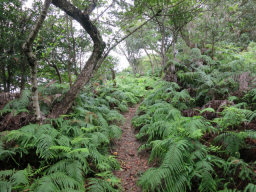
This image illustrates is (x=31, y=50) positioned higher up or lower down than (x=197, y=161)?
higher up

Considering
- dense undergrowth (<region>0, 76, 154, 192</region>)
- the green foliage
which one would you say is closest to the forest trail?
dense undergrowth (<region>0, 76, 154, 192</region>)

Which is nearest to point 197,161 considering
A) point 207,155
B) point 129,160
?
point 207,155

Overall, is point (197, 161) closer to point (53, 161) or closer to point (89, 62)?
point (53, 161)

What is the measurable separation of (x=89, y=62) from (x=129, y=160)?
344cm

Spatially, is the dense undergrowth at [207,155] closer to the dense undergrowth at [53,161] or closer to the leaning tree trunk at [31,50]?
the dense undergrowth at [53,161]

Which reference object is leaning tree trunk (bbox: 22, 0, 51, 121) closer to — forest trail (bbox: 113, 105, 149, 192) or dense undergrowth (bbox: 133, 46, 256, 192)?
forest trail (bbox: 113, 105, 149, 192)

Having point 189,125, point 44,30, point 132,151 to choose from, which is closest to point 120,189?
point 132,151

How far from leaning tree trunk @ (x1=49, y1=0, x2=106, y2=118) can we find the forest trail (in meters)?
2.02

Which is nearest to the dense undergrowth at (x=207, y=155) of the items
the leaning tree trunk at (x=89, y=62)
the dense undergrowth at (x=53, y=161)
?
the dense undergrowth at (x=53, y=161)

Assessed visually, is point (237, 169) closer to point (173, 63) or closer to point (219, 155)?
point (219, 155)

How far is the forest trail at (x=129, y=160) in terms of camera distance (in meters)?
3.09

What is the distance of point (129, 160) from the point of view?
384cm

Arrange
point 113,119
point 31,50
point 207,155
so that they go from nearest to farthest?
1. point 207,155
2. point 31,50
3. point 113,119

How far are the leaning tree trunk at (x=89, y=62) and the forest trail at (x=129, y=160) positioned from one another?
6.62 ft
